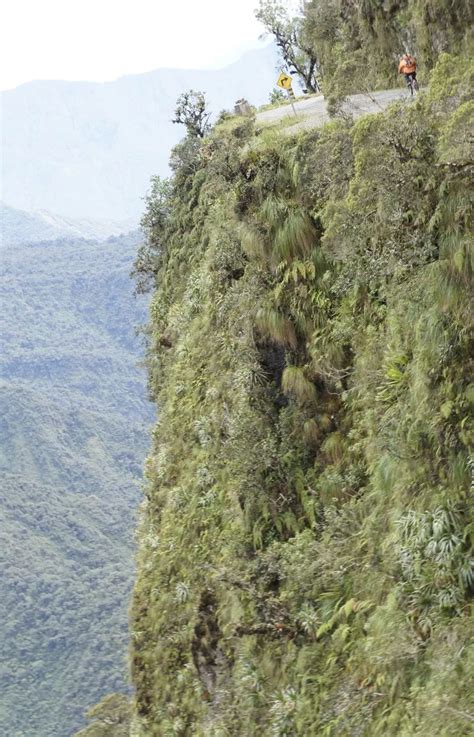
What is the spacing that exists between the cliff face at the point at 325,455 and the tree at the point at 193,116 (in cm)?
923

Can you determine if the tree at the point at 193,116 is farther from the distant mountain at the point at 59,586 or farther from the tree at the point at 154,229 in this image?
the distant mountain at the point at 59,586

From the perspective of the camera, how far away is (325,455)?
1237 centimetres

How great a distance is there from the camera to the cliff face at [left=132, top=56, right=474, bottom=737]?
893 centimetres

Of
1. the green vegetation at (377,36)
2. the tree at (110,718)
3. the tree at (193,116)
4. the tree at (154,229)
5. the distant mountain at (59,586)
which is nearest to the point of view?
the green vegetation at (377,36)

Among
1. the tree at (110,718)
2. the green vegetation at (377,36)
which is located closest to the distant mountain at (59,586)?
the tree at (110,718)

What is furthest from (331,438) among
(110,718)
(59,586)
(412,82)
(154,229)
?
(59,586)

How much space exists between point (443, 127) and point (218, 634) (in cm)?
753

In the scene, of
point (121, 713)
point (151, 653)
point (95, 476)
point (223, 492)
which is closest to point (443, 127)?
point (223, 492)

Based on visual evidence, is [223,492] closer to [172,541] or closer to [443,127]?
[172,541]

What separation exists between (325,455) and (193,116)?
55.7ft

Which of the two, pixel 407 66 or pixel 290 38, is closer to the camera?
pixel 407 66

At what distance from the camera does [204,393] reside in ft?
54.4

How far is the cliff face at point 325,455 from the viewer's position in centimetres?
893

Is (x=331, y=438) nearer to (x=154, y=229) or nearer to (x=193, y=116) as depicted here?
(x=154, y=229)
